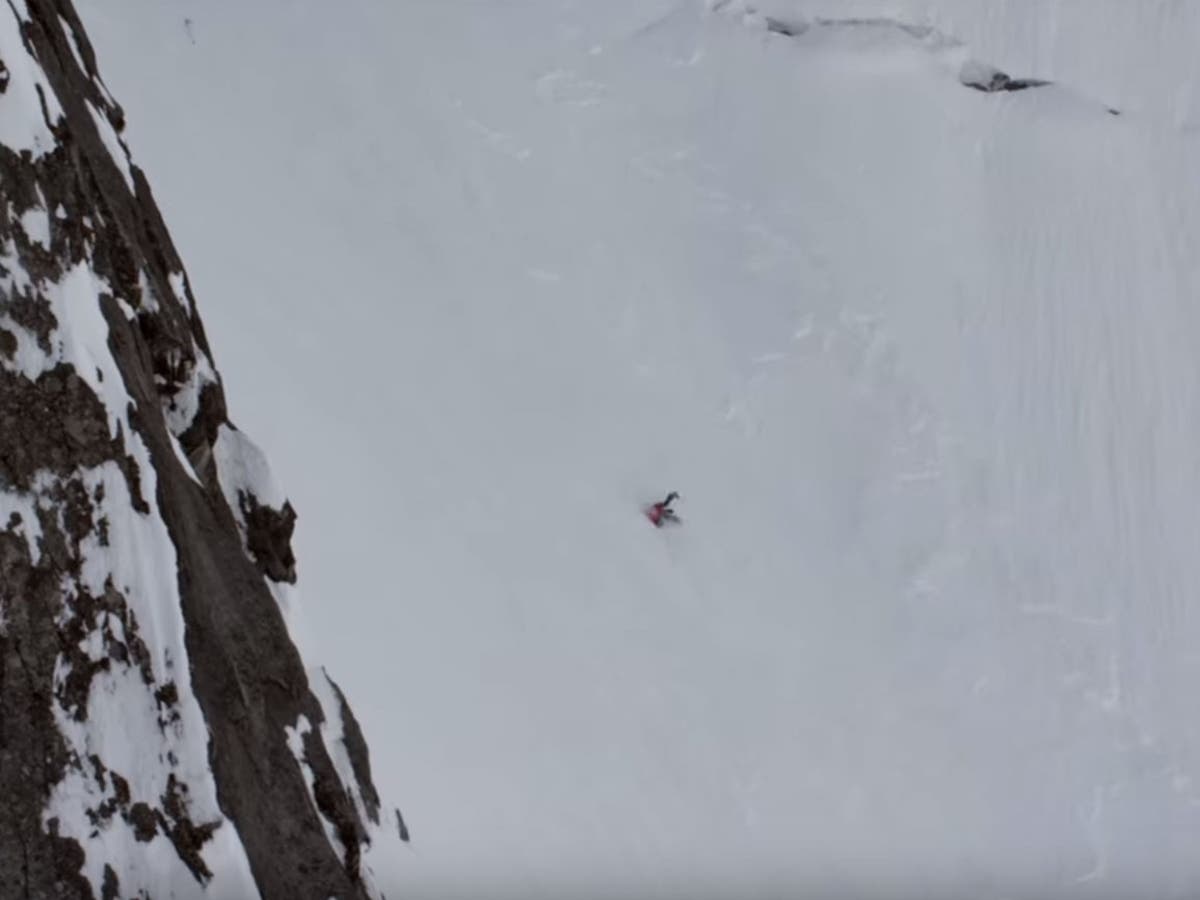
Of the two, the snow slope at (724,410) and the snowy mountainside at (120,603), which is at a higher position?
the snow slope at (724,410)

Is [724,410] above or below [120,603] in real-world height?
above

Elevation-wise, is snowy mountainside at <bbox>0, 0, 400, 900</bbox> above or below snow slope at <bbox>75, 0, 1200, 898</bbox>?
below

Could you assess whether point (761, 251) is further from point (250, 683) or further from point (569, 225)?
point (250, 683)

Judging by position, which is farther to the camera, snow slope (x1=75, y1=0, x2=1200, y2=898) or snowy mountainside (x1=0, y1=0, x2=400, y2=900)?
snow slope (x1=75, y1=0, x2=1200, y2=898)

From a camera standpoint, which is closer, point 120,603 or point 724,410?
point 120,603
